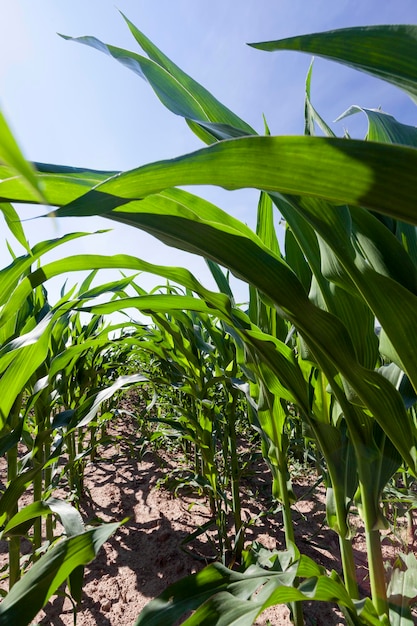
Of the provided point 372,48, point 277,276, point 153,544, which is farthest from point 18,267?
point 153,544

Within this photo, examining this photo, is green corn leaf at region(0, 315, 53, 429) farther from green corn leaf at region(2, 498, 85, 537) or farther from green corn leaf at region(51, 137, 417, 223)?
green corn leaf at region(51, 137, 417, 223)

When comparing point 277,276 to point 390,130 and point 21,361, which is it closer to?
point 390,130

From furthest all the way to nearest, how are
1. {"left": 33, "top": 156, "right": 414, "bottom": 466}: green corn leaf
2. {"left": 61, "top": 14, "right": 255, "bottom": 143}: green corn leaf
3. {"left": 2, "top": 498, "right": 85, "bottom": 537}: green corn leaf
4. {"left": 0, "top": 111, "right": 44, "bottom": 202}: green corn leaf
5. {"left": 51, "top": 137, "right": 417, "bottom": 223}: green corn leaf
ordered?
{"left": 2, "top": 498, "right": 85, "bottom": 537}: green corn leaf
{"left": 61, "top": 14, "right": 255, "bottom": 143}: green corn leaf
{"left": 33, "top": 156, "right": 414, "bottom": 466}: green corn leaf
{"left": 51, "top": 137, "right": 417, "bottom": 223}: green corn leaf
{"left": 0, "top": 111, "right": 44, "bottom": 202}: green corn leaf

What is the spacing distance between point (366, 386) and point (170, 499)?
5.44 ft

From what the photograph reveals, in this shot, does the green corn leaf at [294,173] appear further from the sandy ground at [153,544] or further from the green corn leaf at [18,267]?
the sandy ground at [153,544]

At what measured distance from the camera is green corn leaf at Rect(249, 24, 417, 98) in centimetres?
23

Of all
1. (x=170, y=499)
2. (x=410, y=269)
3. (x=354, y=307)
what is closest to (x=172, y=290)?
(x=170, y=499)

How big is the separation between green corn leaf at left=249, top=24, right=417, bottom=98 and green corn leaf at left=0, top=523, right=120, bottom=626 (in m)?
0.50

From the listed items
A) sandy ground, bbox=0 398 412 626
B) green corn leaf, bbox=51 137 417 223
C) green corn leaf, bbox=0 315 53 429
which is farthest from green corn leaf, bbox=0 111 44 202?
sandy ground, bbox=0 398 412 626

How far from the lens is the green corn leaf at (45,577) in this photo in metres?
0.39

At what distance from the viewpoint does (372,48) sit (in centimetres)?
24

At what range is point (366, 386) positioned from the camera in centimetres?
39

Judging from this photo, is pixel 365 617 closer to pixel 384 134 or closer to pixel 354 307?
pixel 354 307

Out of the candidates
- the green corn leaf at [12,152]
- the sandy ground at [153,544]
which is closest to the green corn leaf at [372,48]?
the green corn leaf at [12,152]
